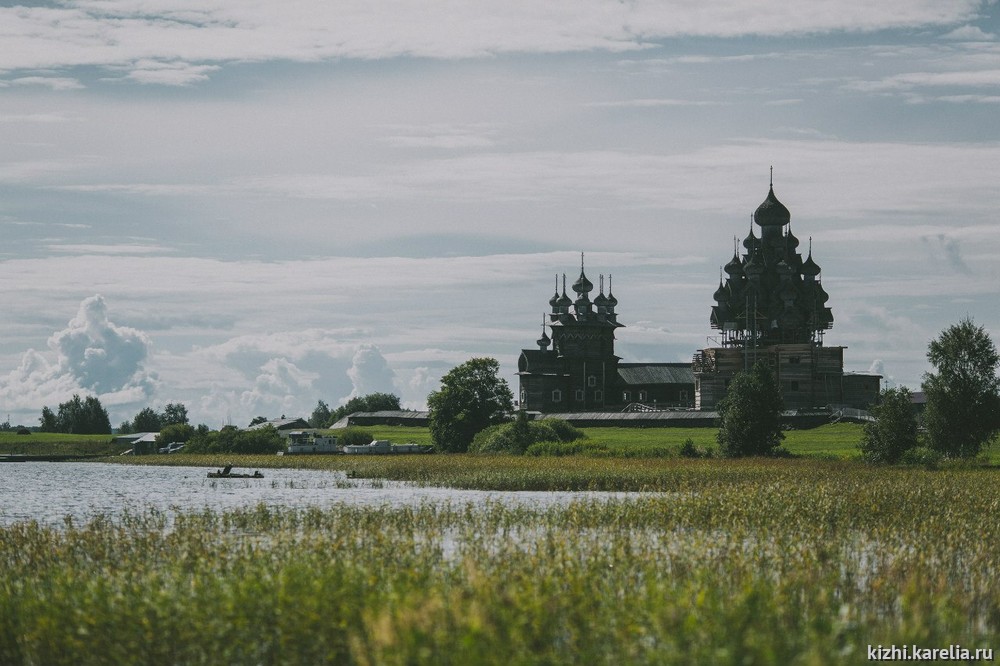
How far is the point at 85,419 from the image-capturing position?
571ft

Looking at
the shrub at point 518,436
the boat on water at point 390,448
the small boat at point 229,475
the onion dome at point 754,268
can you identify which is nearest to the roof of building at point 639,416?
the onion dome at point 754,268

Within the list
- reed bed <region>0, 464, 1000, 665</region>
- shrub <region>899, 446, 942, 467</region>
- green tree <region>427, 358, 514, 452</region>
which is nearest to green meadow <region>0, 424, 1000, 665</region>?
reed bed <region>0, 464, 1000, 665</region>

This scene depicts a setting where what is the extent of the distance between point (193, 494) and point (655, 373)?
101 meters

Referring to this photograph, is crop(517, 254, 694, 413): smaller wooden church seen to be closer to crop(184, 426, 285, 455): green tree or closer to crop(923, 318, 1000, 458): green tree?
crop(184, 426, 285, 455): green tree

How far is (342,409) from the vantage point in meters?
198

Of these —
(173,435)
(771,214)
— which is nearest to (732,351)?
(771,214)

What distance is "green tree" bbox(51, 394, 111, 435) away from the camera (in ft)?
568

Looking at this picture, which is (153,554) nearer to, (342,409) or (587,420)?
(587,420)

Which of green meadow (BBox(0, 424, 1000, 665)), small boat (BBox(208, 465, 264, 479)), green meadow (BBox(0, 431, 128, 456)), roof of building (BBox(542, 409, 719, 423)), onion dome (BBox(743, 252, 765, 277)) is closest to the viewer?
green meadow (BBox(0, 424, 1000, 665))

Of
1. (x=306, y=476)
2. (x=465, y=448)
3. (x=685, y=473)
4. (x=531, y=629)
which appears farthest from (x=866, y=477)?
(x=465, y=448)

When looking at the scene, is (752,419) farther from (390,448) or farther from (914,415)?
(390,448)

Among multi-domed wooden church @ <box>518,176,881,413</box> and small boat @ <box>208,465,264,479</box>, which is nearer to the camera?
small boat @ <box>208,465,264,479</box>

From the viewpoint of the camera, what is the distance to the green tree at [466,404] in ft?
331

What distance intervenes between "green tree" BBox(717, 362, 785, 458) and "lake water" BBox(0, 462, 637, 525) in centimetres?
2091
